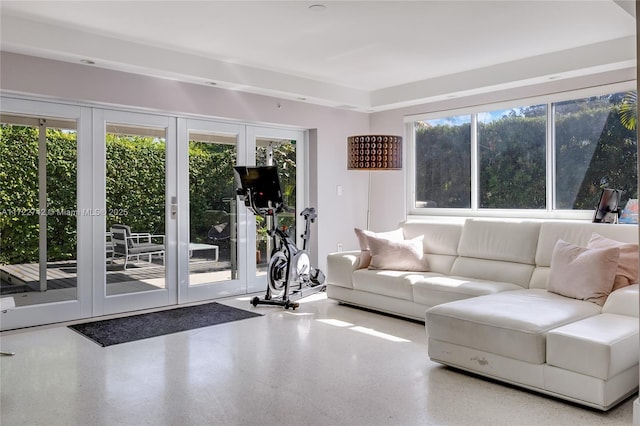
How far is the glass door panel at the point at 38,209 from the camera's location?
4.33 metres

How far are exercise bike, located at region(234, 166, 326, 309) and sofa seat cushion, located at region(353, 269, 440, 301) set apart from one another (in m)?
0.66

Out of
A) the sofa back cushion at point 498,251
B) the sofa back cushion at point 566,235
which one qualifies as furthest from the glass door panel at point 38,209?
the sofa back cushion at point 566,235

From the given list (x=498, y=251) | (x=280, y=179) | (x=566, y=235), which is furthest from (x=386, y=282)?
(x=280, y=179)

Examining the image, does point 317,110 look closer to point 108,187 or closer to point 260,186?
point 260,186

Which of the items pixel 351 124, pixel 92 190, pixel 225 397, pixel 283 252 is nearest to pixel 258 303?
pixel 283 252

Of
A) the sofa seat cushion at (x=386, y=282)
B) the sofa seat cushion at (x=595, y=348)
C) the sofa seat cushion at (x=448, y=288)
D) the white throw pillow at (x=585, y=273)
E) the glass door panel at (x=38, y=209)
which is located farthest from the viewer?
the sofa seat cushion at (x=386, y=282)

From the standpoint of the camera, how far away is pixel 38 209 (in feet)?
14.7

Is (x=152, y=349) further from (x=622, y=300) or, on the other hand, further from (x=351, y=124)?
(x=351, y=124)

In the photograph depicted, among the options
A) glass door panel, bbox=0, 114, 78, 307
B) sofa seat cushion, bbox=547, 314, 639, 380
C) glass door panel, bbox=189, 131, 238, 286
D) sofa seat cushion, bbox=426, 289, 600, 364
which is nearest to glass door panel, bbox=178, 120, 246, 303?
glass door panel, bbox=189, 131, 238, 286

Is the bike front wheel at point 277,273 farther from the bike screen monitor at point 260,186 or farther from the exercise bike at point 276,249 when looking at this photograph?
the bike screen monitor at point 260,186

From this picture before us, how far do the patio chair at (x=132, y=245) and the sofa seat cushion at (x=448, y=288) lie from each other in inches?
100

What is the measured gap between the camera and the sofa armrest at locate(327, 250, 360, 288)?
5207mm

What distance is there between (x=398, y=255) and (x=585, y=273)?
1.80 meters

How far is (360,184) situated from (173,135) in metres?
2.67
